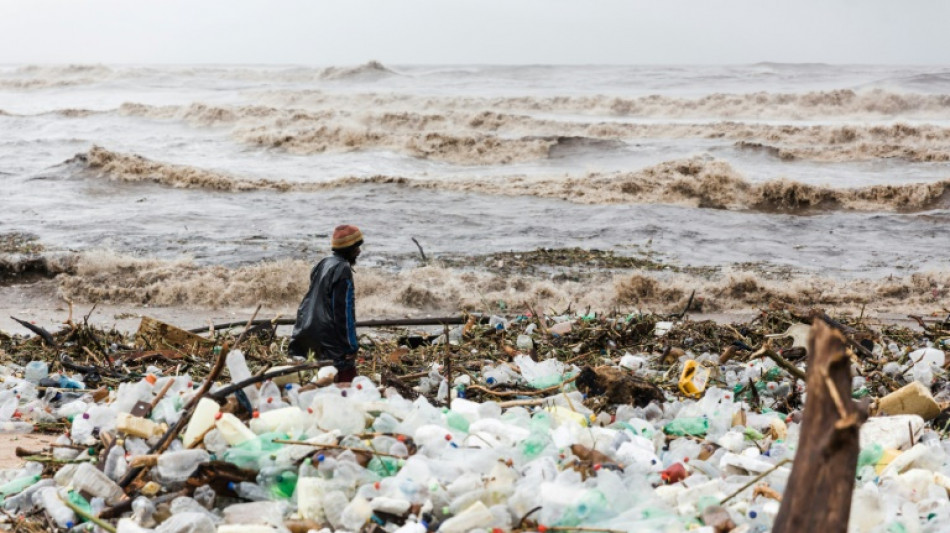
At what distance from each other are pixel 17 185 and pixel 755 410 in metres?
20.1

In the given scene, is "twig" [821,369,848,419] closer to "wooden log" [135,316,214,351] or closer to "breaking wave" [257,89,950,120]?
"wooden log" [135,316,214,351]

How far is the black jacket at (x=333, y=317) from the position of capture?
5.82 m

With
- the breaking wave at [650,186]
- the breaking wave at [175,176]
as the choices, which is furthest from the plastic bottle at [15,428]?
the breaking wave at [175,176]

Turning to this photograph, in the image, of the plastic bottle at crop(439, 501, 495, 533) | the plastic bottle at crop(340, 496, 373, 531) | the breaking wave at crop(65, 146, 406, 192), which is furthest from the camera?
the breaking wave at crop(65, 146, 406, 192)

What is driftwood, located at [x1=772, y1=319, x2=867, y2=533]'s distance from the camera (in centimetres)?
186

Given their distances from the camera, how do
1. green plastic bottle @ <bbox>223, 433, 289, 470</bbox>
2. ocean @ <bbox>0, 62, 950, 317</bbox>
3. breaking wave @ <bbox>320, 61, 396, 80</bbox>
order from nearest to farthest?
1. green plastic bottle @ <bbox>223, 433, 289, 470</bbox>
2. ocean @ <bbox>0, 62, 950, 317</bbox>
3. breaking wave @ <bbox>320, 61, 396, 80</bbox>

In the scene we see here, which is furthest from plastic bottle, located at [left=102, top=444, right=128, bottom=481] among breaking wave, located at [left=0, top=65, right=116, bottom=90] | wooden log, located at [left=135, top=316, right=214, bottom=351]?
breaking wave, located at [left=0, top=65, right=116, bottom=90]

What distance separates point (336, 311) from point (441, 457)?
264 centimetres

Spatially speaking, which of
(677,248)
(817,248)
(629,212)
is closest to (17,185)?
(629,212)

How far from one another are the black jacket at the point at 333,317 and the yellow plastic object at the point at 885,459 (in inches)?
126

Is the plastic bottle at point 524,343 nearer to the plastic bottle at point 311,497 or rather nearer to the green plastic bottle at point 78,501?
the plastic bottle at point 311,497

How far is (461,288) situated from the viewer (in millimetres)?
11727

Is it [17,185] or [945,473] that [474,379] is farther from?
[17,185]

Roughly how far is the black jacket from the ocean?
4702 mm
